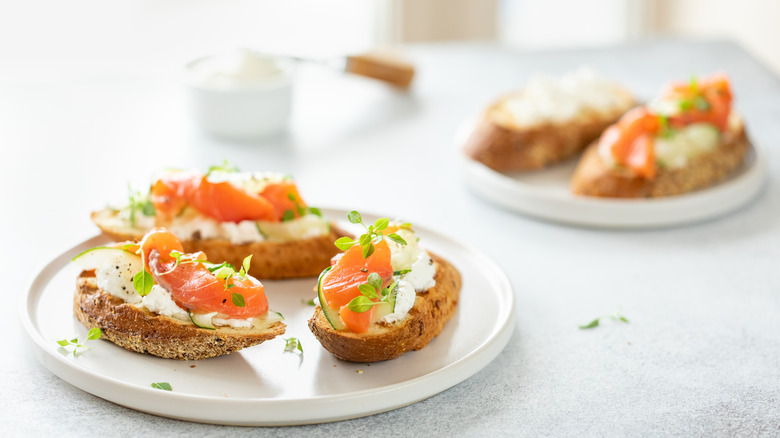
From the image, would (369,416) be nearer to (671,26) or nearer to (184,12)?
(671,26)

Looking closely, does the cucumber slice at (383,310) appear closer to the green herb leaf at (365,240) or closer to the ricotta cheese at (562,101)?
the green herb leaf at (365,240)

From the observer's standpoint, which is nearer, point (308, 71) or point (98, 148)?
point (98, 148)

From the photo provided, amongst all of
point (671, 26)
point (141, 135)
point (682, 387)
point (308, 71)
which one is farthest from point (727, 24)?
point (682, 387)

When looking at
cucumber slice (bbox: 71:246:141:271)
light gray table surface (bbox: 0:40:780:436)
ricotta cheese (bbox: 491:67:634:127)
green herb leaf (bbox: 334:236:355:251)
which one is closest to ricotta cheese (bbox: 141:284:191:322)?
cucumber slice (bbox: 71:246:141:271)

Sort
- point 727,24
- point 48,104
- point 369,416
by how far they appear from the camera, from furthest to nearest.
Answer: point 727,24 → point 48,104 → point 369,416

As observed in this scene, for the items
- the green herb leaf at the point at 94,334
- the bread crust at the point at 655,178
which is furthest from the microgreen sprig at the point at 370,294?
the bread crust at the point at 655,178

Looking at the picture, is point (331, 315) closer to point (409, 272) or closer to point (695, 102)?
point (409, 272)

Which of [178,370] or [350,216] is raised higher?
[350,216]
